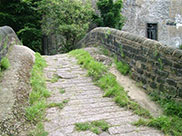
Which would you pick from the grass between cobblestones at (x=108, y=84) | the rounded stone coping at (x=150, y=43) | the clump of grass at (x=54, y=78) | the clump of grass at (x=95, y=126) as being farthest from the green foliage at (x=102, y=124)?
the clump of grass at (x=54, y=78)

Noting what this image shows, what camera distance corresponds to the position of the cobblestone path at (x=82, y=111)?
2990 millimetres

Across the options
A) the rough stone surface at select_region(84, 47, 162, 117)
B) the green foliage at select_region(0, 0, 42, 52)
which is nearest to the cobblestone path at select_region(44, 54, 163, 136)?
the rough stone surface at select_region(84, 47, 162, 117)

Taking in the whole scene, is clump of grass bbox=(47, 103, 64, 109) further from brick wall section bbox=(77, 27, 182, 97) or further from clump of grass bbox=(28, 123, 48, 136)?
brick wall section bbox=(77, 27, 182, 97)

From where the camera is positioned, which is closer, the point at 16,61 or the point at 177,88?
the point at 177,88

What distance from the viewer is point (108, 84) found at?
4773 mm

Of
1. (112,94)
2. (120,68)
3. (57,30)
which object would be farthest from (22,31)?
(112,94)

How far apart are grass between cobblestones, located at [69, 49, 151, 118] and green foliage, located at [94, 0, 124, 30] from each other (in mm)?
5556

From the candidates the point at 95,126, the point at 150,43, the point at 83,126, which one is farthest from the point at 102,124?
the point at 150,43

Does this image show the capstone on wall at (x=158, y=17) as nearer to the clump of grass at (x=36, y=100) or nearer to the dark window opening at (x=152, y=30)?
the dark window opening at (x=152, y=30)

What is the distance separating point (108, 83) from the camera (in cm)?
480

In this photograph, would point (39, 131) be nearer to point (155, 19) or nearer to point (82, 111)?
point (82, 111)

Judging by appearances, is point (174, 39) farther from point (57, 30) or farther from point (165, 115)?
point (165, 115)

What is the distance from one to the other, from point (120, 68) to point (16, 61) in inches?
106

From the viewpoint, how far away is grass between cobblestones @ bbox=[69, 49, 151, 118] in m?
3.79
